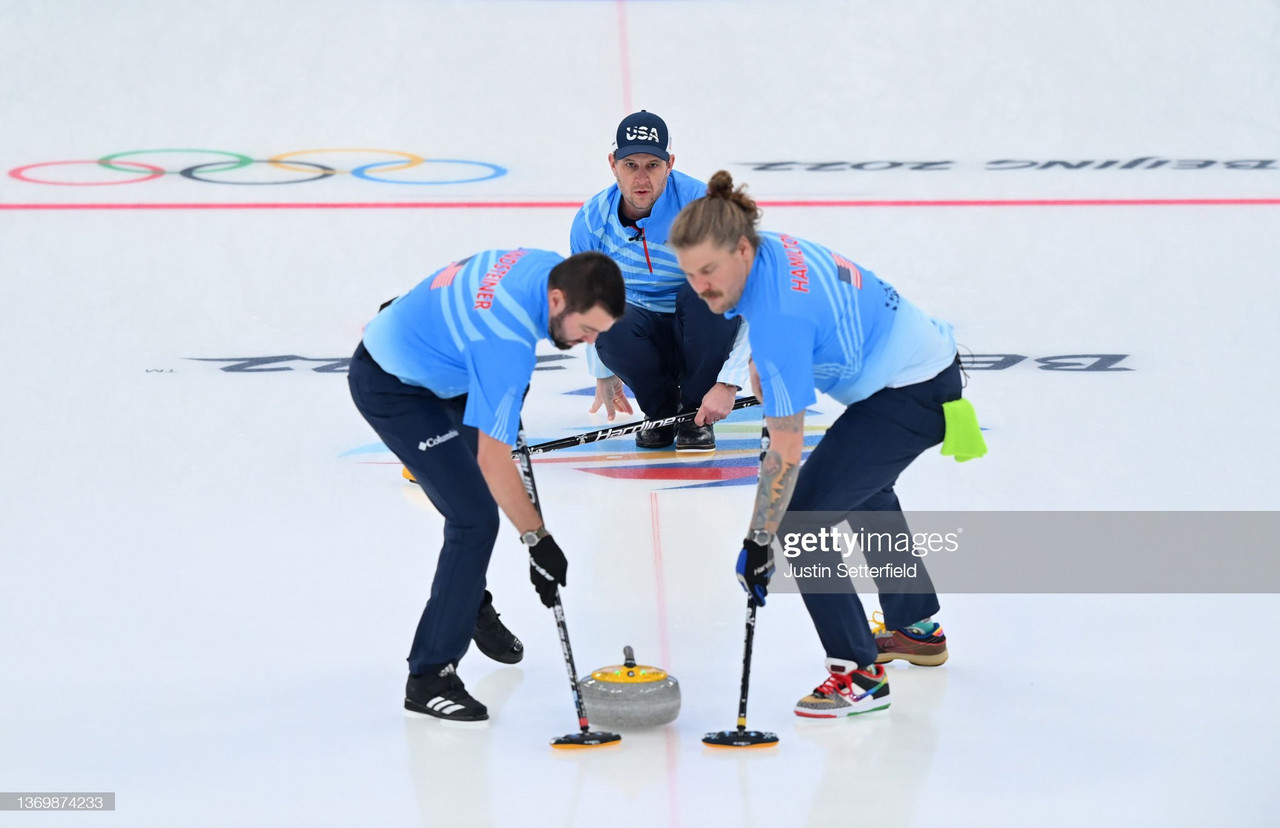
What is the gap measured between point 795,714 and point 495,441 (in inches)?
38.9

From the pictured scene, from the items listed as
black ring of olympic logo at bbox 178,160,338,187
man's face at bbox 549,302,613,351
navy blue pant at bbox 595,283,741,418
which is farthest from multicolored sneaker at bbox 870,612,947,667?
black ring of olympic logo at bbox 178,160,338,187

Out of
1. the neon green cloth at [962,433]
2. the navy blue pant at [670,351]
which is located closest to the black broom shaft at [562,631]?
the neon green cloth at [962,433]

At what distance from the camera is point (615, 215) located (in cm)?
522

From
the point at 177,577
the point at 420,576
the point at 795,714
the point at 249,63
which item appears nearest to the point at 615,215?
the point at 420,576

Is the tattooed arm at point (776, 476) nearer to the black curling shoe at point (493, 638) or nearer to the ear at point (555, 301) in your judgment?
the ear at point (555, 301)

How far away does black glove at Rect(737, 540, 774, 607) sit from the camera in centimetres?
318

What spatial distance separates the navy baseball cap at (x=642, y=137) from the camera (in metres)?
5.01

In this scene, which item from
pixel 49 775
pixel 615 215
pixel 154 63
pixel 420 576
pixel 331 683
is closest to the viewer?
pixel 49 775

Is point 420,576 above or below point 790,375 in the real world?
below

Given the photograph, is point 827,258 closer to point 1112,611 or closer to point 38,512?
point 1112,611

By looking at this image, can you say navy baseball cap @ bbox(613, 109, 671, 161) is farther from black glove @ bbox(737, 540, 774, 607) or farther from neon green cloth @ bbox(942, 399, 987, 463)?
black glove @ bbox(737, 540, 774, 607)

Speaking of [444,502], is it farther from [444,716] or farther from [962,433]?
[962,433]

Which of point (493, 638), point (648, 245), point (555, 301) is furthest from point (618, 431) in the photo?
point (555, 301)

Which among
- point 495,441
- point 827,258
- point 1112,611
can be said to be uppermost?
point 827,258
